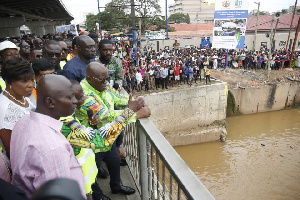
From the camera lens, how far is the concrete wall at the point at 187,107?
15.3 metres

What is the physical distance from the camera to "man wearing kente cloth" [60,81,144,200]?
5.62 ft

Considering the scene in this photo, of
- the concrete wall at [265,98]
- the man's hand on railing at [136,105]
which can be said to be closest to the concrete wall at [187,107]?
the concrete wall at [265,98]

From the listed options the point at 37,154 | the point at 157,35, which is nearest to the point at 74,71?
the point at 37,154

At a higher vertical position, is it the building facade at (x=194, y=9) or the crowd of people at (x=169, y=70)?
the building facade at (x=194, y=9)

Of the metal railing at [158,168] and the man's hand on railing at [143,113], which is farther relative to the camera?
the man's hand on railing at [143,113]

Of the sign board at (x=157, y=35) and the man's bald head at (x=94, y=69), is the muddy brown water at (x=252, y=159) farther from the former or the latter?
the man's bald head at (x=94, y=69)

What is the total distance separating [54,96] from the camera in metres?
1.45

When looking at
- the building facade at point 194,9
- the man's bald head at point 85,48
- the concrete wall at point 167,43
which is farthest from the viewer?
the building facade at point 194,9

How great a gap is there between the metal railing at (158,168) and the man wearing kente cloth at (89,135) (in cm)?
21

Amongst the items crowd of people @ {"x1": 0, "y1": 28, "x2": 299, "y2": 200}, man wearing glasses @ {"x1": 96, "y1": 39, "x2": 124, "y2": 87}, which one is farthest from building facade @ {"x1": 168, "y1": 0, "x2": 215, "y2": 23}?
crowd of people @ {"x1": 0, "y1": 28, "x2": 299, "y2": 200}

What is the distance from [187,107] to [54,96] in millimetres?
15021

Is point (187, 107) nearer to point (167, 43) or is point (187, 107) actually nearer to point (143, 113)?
point (143, 113)

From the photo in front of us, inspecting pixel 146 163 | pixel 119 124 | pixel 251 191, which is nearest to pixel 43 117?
pixel 119 124

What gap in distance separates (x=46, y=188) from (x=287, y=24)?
126 feet
